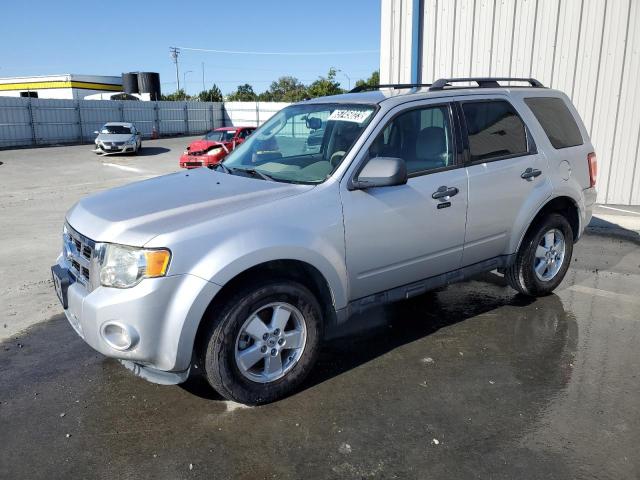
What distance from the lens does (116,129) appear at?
2666cm

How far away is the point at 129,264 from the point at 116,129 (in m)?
25.8

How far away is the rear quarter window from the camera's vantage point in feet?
16.4

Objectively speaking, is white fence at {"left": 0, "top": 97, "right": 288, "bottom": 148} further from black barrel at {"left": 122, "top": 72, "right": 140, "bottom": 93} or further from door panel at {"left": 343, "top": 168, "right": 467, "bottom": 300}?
door panel at {"left": 343, "top": 168, "right": 467, "bottom": 300}

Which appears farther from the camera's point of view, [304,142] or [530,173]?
[530,173]

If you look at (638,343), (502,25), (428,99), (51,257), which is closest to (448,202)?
(428,99)

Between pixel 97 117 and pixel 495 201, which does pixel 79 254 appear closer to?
pixel 495 201

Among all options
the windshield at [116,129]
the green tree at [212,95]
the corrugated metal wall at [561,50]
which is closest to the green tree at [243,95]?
the green tree at [212,95]

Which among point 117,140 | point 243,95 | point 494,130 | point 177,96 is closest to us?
point 494,130

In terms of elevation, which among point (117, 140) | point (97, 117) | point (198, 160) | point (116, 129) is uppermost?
point (97, 117)

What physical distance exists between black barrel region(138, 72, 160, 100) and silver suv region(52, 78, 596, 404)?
1961 inches

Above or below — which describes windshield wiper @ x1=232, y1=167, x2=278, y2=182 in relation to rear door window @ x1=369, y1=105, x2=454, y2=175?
below

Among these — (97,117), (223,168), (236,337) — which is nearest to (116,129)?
(97,117)

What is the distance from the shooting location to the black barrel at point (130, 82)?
2025 inches

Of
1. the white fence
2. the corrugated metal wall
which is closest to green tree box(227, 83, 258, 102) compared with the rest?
the white fence
